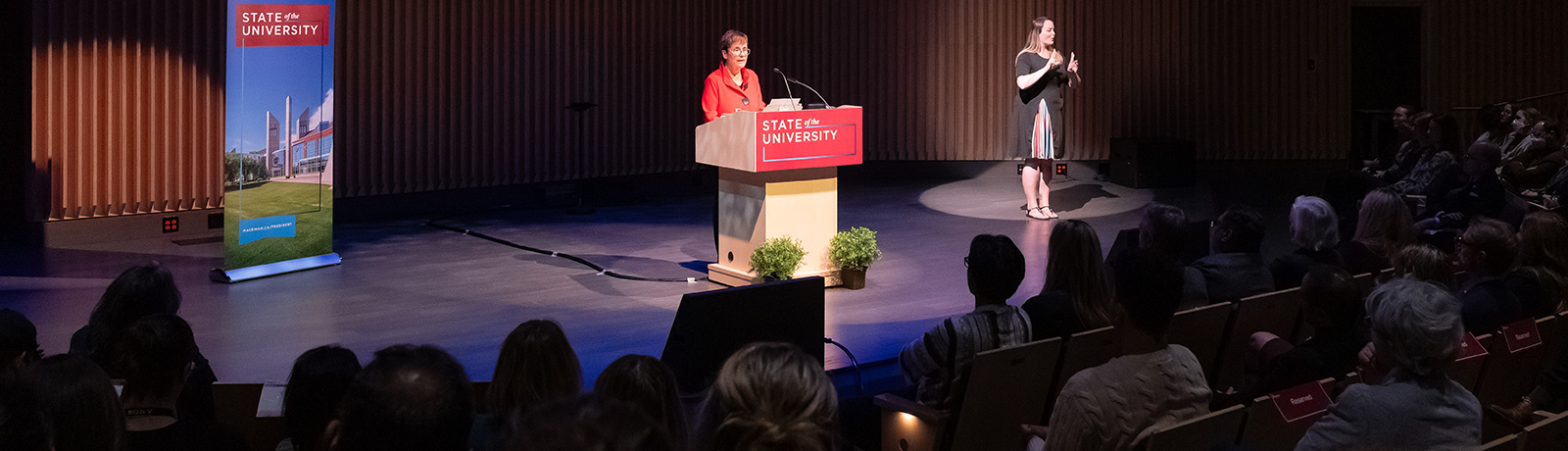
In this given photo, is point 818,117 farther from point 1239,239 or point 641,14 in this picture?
point 641,14

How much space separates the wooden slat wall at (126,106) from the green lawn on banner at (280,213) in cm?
169

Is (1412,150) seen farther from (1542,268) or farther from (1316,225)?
(1542,268)

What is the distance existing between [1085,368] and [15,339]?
260 cm

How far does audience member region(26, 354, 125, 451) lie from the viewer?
2.12 metres

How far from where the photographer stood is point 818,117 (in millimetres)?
6484

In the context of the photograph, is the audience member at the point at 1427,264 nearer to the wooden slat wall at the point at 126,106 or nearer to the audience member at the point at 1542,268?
the audience member at the point at 1542,268

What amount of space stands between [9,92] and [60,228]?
3.29 ft

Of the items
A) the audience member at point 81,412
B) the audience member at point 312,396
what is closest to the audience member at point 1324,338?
the audience member at point 312,396

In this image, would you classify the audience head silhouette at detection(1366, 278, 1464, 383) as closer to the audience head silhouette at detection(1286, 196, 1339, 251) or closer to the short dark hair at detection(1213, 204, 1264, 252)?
the short dark hair at detection(1213, 204, 1264, 252)

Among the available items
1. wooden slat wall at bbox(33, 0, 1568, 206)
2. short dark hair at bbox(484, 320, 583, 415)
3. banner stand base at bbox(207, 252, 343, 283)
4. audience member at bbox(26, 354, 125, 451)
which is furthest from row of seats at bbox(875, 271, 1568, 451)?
wooden slat wall at bbox(33, 0, 1568, 206)

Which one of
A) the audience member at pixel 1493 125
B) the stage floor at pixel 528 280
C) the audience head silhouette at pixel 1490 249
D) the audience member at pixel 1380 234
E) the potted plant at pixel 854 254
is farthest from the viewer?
the audience member at pixel 1493 125

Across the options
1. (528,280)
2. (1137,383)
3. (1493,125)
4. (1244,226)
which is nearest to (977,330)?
(1137,383)

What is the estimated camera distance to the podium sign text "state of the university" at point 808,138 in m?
6.26

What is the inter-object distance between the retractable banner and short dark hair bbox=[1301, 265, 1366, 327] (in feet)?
17.4
